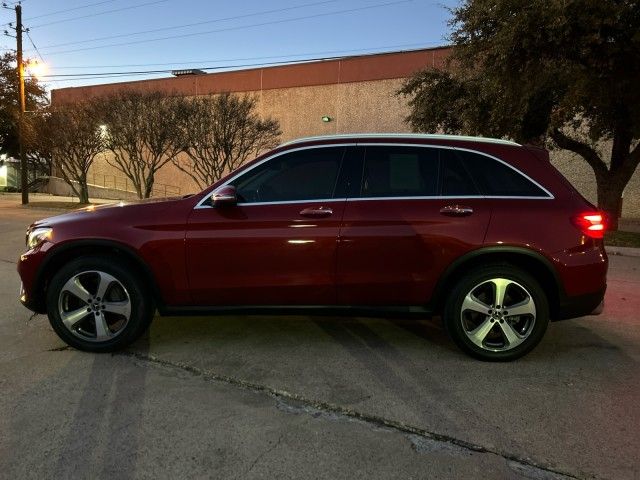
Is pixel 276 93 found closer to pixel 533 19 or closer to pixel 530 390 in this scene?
pixel 533 19

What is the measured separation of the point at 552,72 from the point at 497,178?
9.14 meters

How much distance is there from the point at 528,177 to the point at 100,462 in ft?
11.8

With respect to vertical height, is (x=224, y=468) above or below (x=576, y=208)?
below

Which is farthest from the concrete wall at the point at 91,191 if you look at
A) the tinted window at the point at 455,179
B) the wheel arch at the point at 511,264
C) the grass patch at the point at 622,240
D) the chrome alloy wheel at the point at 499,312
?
the chrome alloy wheel at the point at 499,312

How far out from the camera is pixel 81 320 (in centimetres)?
454

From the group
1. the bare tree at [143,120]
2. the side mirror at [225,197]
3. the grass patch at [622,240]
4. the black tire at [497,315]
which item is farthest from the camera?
the bare tree at [143,120]

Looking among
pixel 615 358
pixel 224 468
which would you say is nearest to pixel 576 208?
pixel 615 358

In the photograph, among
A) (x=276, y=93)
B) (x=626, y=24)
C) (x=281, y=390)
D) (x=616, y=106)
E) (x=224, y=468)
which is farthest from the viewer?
(x=276, y=93)

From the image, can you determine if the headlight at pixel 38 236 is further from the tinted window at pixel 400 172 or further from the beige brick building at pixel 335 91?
the beige brick building at pixel 335 91

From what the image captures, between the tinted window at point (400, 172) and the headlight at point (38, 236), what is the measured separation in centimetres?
257

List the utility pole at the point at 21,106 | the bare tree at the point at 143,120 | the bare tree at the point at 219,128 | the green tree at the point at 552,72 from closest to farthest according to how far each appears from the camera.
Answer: the green tree at the point at 552,72
the bare tree at the point at 219,128
the bare tree at the point at 143,120
the utility pole at the point at 21,106

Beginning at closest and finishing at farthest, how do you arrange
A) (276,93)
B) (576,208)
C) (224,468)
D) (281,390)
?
1. (224,468)
2. (281,390)
3. (576,208)
4. (276,93)

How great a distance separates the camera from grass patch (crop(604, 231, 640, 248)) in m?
13.3

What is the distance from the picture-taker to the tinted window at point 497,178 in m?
4.39
